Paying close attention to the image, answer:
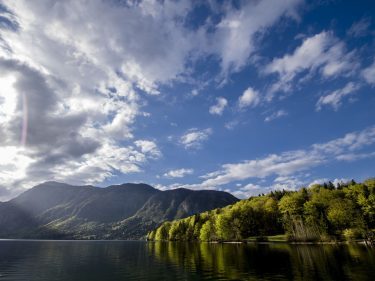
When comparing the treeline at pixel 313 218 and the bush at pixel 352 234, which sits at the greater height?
the treeline at pixel 313 218

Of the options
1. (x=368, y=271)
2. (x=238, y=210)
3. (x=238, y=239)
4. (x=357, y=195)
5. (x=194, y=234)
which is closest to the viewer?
(x=368, y=271)

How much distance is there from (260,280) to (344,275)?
1281cm

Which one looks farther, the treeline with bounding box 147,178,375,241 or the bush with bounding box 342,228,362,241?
the treeline with bounding box 147,178,375,241

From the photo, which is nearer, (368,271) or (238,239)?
(368,271)

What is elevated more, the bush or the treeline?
the treeline

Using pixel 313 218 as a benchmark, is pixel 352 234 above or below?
below

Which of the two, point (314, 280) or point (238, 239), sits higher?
point (238, 239)

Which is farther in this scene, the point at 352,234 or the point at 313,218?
the point at 313,218

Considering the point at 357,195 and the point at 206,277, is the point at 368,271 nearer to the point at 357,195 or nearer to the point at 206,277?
the point at 206,277

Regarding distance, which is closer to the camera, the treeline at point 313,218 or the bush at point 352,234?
the bush at point 352,234

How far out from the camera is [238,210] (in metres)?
165

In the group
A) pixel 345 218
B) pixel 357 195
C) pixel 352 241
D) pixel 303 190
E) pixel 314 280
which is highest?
pixel 303 190

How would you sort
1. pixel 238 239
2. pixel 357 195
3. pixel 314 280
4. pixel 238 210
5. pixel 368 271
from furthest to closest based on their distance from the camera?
pixel 238 210, pixel 238 239, pixel 357 195, pixel 368 271, pixel 314 280

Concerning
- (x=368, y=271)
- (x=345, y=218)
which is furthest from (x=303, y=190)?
(x=368, y=271)
